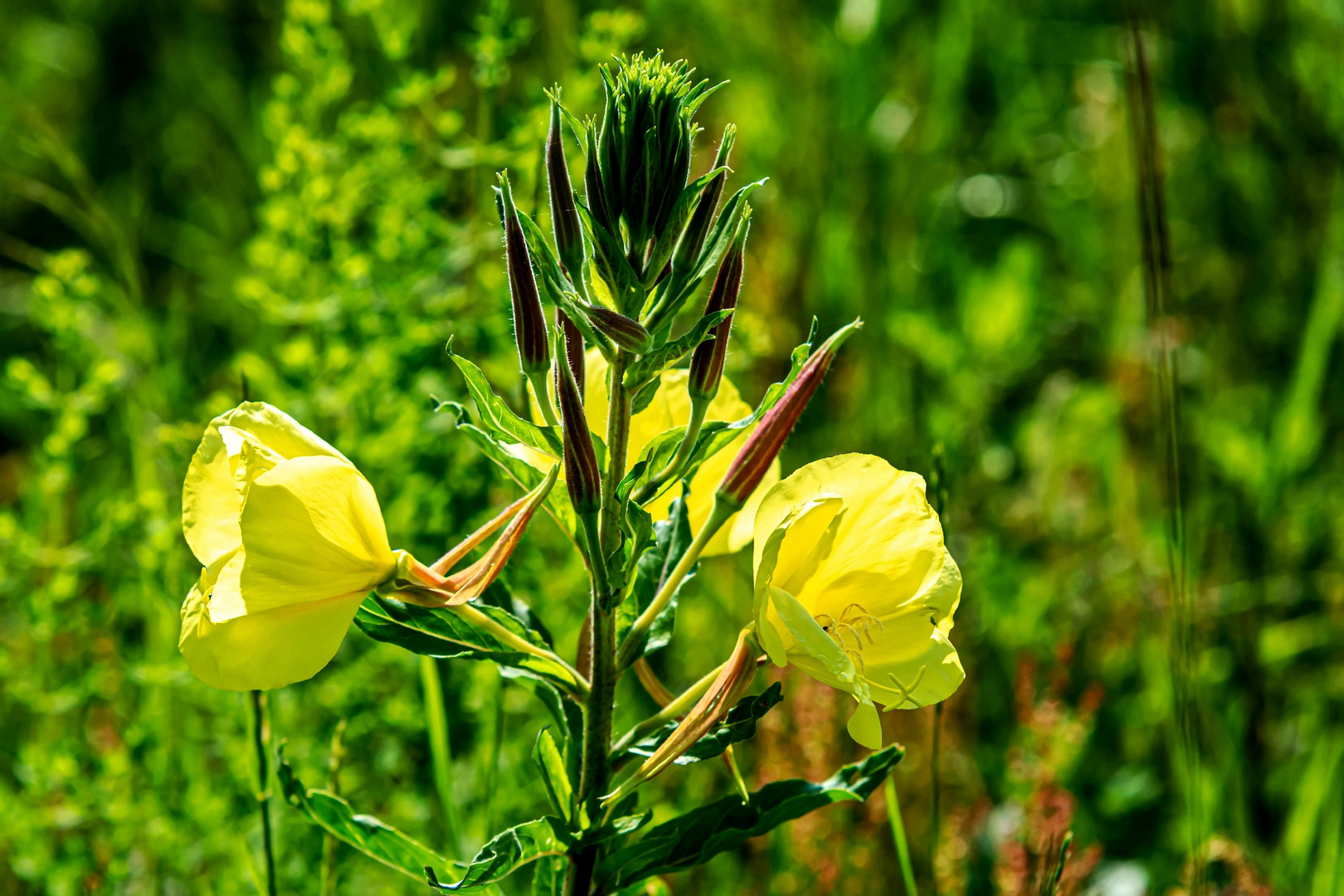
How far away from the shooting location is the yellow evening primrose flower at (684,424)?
3.98 ft

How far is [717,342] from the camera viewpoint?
1.07 m

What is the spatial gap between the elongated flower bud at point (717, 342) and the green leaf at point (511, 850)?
→ 42 centimetres

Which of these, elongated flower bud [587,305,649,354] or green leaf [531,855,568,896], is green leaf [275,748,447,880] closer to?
green leaf [531,855,568,896]

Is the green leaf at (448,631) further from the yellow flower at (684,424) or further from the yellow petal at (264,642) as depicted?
the yellow flower at (684,424)

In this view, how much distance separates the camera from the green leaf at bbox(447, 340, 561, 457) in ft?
3.36

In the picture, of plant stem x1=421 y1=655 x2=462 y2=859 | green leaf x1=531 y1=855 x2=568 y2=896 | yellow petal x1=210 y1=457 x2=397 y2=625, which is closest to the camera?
yellow petal x1=210 y1=457 x2=397 y2=625

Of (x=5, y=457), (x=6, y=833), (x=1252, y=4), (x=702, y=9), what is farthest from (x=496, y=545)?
(x=1252, y=4)

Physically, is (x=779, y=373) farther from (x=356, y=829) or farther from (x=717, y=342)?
(x=356, y=829)

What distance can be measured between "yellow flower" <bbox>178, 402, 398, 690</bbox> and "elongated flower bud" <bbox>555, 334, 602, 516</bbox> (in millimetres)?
173

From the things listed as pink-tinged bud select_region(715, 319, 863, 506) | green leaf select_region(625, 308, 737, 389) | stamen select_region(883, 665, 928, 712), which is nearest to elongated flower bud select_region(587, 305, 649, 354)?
green leaf select_region(625, 308, 737, 389)

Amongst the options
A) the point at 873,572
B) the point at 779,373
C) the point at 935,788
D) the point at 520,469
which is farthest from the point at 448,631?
the point at 779,373

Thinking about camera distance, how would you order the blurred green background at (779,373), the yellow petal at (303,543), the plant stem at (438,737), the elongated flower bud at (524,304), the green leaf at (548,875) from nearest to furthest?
the yellow petal at (303,543) < the elongated flower bud at (524,304) < the green leaf at (548,875) < the plant stem at (438,737) < the blurred green background at (779,373)

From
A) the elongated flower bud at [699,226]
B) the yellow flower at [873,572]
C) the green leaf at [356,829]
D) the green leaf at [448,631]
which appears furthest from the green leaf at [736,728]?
the elongated flower bud at [699,226]

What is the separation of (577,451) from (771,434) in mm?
191
